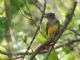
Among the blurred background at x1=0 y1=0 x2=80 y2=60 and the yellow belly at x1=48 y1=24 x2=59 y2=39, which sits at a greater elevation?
the blurred background at x1=0 y1=0 x2=80 y2=60

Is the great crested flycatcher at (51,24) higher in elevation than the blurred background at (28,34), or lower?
lower

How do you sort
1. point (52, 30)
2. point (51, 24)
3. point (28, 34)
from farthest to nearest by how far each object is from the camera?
point (51, 24)
point (52, 30)
point (28, 34)

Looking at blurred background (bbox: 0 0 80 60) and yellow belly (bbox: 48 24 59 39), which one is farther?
yellow belly (bbox: 48 24 59 39)

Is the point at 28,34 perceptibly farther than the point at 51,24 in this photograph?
No

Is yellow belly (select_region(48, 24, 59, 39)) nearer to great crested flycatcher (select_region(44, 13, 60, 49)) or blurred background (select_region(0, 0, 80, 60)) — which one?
great crested flycatcher (select_region(44, 13, 60, 49))

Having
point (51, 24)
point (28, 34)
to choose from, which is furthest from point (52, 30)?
point (28, 34)

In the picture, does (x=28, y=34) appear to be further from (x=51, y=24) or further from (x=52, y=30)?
(x=51, y=24)

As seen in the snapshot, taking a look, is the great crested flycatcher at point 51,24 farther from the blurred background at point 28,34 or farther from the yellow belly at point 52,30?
the blurred background at point 28,34

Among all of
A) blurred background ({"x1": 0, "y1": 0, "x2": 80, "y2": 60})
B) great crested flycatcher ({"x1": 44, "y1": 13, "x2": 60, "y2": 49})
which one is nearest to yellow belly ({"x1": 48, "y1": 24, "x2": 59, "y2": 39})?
great crested flycatcher ({"x1": 44, "y1": 13, "x2": 60, "y2": 49})

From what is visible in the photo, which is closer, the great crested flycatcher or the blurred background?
the blurred background

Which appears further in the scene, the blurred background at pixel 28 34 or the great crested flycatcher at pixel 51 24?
the great crested flycatcher at pixel 51 24

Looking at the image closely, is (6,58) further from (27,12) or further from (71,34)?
(71,34)

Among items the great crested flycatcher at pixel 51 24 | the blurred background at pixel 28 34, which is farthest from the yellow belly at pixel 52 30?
the blurred background at pixel 28 34

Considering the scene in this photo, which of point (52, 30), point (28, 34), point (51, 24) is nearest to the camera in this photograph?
point (28, 34)
